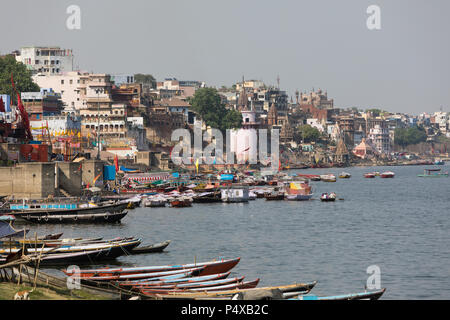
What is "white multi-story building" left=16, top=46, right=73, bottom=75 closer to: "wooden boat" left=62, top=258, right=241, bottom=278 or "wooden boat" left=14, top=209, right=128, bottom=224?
"wooden boat" left=14, top=209, right=128, bottom=224

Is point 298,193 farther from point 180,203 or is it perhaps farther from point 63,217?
point 63,217

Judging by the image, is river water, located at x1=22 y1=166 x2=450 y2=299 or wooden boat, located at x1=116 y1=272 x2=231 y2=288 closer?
wooden boat, located at x1=116 y1=272 x2=231 y2=288

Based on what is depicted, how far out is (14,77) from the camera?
362ft

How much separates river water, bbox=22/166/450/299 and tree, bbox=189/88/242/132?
85486 millimetres

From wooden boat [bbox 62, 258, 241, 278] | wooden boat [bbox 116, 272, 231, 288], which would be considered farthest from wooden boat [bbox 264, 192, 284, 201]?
wooden boat [bbox 116, 272, 231, 288]

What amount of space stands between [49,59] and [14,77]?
83.7 ft

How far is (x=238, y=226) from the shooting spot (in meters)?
54.3

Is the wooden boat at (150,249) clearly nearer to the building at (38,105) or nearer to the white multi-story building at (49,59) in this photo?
the building at (38,105)

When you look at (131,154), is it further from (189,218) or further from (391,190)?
(189,218)

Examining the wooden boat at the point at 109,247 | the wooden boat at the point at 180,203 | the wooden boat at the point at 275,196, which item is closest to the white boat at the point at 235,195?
the wooden boat at the point at 275,196

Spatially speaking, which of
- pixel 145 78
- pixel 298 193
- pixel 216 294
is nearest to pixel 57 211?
pixel 216 294

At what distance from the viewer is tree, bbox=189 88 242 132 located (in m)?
163

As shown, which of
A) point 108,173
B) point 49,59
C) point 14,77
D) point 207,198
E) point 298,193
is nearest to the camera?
point 108,173
